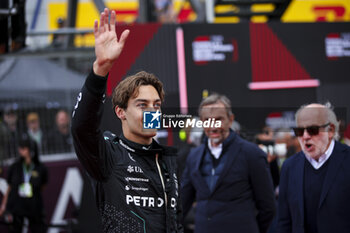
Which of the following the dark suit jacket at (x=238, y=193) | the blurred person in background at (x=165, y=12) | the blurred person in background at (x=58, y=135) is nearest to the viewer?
the dark suit jacket at (x=238, y=193)

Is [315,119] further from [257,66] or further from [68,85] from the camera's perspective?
→ [68,85]

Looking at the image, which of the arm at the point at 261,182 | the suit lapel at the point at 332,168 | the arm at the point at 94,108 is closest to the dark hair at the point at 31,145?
the arm at the point at 261,182

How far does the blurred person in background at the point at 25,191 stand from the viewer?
25.9ft

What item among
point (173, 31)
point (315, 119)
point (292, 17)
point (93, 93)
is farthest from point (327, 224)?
point (292, 17)

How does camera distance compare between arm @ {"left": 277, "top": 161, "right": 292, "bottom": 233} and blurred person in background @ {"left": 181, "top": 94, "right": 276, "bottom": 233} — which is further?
blurred person in background @ {"left": 181, "top": 94, "right": 276, "bottom": 233}

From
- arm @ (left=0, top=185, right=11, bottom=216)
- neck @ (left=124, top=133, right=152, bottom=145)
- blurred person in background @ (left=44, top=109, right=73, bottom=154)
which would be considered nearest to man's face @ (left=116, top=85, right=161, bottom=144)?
neck @ (left=124, top=133, right=152, bottom=145)

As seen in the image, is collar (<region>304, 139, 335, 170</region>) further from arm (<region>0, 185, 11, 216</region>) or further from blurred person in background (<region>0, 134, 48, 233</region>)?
arm (<region>0, 185, 11, 216</region>)

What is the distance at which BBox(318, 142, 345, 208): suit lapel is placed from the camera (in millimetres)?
3191

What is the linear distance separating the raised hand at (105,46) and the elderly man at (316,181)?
1392 mm

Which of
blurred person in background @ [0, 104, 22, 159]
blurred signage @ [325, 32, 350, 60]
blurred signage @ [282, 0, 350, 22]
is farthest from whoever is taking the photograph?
blurred signage @ [282, 0, 350, 22]

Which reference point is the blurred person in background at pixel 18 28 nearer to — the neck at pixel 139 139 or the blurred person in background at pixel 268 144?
the blurred person in background at pixel 268 144

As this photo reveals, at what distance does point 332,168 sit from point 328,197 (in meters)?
0.17

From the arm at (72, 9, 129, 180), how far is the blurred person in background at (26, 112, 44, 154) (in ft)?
20.6

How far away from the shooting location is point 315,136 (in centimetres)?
332
